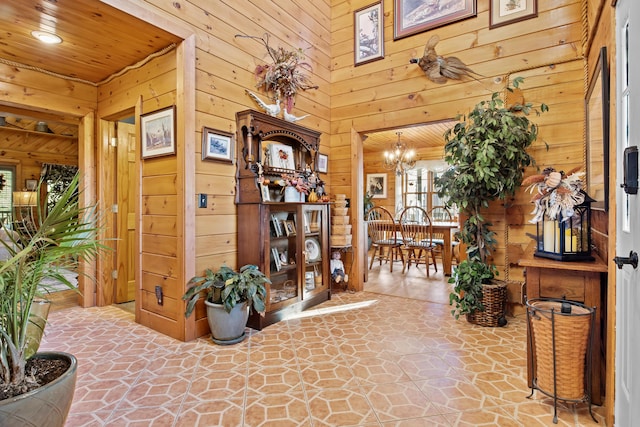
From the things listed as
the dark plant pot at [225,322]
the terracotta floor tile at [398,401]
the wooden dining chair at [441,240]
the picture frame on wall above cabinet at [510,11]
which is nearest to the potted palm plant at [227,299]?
the dark plant pot at [225,322]

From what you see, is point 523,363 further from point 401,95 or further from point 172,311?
point 401,95

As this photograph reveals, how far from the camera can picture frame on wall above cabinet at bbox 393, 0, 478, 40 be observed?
3.39 metres

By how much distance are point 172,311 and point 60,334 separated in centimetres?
98

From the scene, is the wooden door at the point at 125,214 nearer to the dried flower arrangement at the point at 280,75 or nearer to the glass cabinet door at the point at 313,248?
the dried flower arrangement at the point at 280,75

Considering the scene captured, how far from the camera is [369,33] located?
4.04m

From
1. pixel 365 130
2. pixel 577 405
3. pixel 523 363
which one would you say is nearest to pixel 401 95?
pixel 365 130

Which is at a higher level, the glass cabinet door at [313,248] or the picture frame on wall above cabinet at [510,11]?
the picture frame on wall above cabinet at [510,11]

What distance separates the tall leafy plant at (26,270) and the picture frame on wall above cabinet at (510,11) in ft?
12.6

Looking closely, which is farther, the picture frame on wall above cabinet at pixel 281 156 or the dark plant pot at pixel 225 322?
the picture frame on wall above cabinet at pixel 281 156

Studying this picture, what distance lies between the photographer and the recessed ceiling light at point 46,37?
245 centimetres

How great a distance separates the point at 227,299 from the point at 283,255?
81cm

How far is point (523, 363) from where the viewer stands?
217 centimetres

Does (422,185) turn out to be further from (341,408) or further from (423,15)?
(341,408)

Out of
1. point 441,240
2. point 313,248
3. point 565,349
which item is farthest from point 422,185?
point 565,349
